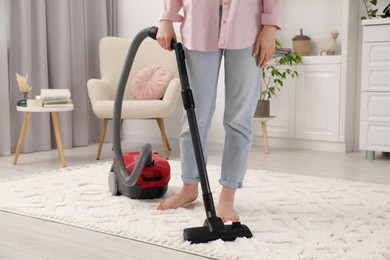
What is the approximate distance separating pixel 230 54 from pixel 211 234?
62 centimetres

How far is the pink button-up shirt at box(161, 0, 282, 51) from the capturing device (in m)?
1.73

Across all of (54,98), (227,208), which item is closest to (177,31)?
(54,98)

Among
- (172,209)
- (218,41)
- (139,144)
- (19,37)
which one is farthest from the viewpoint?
(139,144)

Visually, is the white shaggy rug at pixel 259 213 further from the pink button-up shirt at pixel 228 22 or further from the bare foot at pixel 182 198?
the pink button-up shirt at pixel 228 22

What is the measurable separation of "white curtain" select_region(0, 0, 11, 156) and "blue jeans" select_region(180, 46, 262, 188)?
210 cm

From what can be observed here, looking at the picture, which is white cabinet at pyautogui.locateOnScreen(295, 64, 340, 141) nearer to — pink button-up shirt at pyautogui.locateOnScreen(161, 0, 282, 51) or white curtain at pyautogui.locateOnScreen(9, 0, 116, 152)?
white curtain at pyautogui.locateOnScreen(9, 0, 116, 152)

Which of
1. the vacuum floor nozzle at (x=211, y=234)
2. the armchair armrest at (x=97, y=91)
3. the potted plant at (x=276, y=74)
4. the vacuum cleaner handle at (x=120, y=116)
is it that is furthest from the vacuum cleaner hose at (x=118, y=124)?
the potted plant at (x=276, y=74)

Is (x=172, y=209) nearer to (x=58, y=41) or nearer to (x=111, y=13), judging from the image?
(x=58, y=41)

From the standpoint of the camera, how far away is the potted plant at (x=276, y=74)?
3.79m

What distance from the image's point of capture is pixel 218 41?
177 centimetres

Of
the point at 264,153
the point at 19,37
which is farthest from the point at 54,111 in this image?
the point at 264,153

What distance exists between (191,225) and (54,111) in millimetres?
1691

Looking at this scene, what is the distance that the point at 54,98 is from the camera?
10.6 feet

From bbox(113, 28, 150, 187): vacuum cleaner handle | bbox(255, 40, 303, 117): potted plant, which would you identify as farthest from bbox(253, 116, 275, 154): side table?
bbox(113, 28, 150, 187): vacuum cleaner handle
